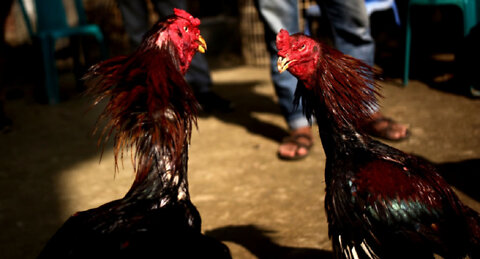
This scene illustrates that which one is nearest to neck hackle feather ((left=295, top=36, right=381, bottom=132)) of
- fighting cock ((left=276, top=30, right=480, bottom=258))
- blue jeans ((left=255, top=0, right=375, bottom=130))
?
fighting cock ((left=276, top=30, right=480, bottom=258))

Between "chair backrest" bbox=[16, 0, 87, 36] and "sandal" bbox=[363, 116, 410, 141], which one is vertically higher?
"chair backrest" bbox=[16, 0, 87, 36]

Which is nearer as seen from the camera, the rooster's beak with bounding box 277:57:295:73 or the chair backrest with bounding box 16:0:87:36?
the rooster's beak with bounding box 277:57:295:73

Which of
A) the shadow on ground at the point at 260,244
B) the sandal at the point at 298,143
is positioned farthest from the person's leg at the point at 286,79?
the shadow on ground at the point at 260,244

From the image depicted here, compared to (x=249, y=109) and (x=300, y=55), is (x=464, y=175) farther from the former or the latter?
(x=249, y=109)

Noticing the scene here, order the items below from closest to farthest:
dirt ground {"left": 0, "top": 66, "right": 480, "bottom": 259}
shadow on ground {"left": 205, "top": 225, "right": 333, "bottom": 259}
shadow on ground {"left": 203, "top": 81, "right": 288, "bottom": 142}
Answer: shadow on ground {"left": 205, "top": 225, "right": 333, "bottom": 259}
dirt ground {"left": 0, "top": 66, "right": 480, "bottom": 259}
shadow on ground {"left": 203, "top": 81, "right": 288, "bottom": 142}

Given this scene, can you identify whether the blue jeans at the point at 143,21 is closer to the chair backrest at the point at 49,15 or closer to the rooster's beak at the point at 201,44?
the chair backrest at the point at 49,15

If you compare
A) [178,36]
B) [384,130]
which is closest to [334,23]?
[384,130]

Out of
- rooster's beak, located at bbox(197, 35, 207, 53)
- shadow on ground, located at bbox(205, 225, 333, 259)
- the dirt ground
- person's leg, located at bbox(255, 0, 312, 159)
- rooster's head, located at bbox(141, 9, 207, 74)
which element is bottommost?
the dirt ground

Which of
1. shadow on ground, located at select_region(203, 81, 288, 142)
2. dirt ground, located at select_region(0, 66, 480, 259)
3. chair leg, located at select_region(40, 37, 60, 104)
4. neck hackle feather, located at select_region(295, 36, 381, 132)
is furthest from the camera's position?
chair leg, located at select_region(40, 37, 60, 104)

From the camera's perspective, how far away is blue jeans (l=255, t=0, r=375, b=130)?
3.12 m

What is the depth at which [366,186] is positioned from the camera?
1.59 meters

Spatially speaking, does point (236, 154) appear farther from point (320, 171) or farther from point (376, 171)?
point (376, 171)

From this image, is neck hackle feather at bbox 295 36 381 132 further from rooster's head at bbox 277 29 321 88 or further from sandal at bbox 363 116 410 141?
sandal at bbox 363 116 410 141

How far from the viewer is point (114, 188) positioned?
10.5 ft
